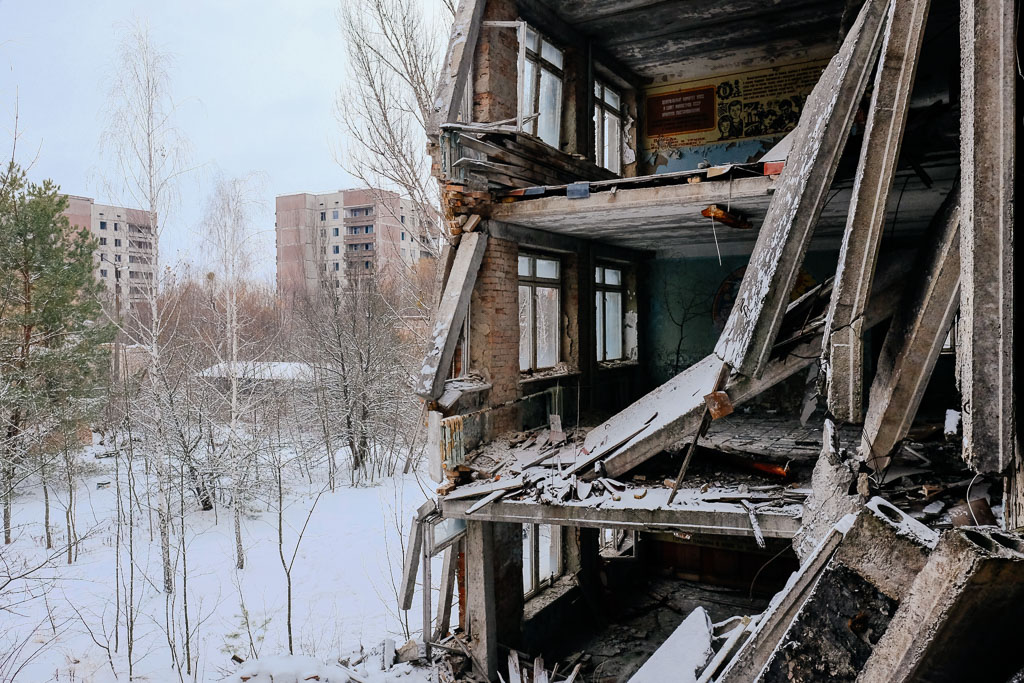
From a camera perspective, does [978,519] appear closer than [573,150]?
Yes

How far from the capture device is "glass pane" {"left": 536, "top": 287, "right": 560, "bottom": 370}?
9742 mm

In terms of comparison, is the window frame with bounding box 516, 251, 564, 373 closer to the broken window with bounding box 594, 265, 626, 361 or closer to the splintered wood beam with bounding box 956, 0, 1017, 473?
the broken window with bounding box 594, 265, 626, 361

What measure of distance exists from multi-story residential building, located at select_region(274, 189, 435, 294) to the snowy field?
10.6 meters

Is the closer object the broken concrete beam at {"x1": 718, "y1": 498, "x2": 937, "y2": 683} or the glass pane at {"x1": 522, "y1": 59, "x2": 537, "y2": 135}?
the broken concrete beam at {"x1": 718, "y1": 498, "x2": 937, "y2": 683}

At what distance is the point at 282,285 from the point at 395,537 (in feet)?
84.4

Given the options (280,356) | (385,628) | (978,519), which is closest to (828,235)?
(978,519)

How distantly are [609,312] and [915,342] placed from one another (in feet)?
23.4

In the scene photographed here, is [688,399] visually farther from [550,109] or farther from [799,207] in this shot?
[550,109]

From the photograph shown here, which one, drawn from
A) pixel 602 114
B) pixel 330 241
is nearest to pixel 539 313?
pixel 602 114

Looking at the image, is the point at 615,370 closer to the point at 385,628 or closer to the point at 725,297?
the point at 725,297

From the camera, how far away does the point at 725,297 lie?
1205cm

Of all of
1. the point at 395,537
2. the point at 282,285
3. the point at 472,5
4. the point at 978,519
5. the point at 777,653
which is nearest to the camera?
the point at 777,653

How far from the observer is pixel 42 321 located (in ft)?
56.8

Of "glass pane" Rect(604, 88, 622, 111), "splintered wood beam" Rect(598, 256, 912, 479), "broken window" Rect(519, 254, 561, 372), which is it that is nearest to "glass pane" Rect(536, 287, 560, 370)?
"broken window" Rect(519, 254, 561, 372)
